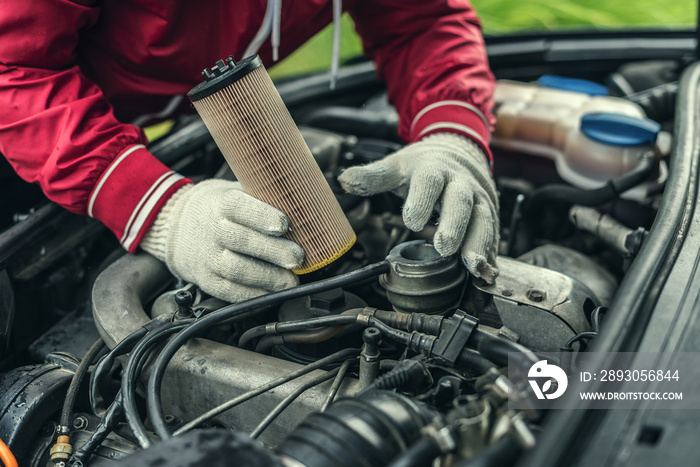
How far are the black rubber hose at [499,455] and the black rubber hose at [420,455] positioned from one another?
0.03 meters

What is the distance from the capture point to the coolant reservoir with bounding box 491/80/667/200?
1.46 m

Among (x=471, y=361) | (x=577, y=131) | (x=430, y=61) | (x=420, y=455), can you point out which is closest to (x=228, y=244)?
(x=471, y=361)

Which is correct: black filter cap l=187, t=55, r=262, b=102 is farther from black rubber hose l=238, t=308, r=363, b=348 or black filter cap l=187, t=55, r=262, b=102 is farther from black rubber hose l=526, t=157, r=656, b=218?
black rubber hose l=526, t=157, r=656, b=218

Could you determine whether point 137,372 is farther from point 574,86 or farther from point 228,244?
point 574,86

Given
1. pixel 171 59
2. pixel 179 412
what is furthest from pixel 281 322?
pixel 171 59

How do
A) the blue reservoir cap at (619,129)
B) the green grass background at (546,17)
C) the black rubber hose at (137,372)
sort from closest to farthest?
the black rubber hose at (137,372) < the blue reservoir cap at (619,129) < the green grass background at (546,17)

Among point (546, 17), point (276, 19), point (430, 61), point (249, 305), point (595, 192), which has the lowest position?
point (546, 17)

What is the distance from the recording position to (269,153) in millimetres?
938

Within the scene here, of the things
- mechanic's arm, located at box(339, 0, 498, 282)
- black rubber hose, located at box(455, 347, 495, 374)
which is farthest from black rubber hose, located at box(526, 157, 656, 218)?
black rubber hose, located at box(455, 347, 495, 374)

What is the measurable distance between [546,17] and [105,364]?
4.75 m

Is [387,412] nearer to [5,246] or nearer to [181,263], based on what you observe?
[181,263]

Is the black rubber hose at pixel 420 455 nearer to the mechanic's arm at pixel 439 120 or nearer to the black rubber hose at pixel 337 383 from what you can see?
the black rubber hose at pixel 337 383

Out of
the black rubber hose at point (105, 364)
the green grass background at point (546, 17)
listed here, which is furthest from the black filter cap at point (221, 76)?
the green grass background at point (546, 17)

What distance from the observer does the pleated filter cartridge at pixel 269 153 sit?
0.90 m
